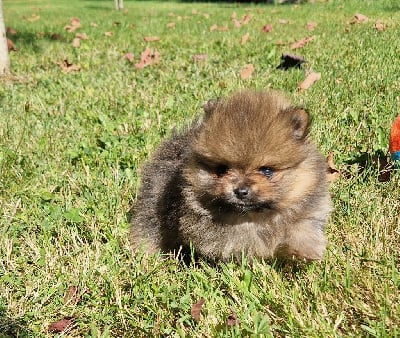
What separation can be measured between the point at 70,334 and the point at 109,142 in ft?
7.11

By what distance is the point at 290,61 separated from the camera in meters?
6.31

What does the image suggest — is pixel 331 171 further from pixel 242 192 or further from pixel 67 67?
pixel 67 67

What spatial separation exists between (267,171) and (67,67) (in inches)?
220

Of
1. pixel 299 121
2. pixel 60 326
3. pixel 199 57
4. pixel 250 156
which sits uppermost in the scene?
pixel 299 121

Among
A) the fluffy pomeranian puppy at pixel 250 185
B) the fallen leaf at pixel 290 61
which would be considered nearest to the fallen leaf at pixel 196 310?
the fluffy pomeranian puppy at pixel 250 185

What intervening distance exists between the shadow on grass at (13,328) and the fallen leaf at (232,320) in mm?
978

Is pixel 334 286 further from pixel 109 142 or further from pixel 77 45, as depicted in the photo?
pixel 77 45

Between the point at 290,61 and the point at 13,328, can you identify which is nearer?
the point at 13,328

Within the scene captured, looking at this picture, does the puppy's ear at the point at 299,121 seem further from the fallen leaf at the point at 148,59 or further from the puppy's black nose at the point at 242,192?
the fallen leaf at the point at 148,59

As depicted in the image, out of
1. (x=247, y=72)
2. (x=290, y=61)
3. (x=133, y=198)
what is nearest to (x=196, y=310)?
(x=133, y=198)

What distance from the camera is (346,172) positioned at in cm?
367

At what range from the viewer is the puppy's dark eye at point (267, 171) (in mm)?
2590

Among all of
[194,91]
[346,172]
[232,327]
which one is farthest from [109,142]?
[232,327]

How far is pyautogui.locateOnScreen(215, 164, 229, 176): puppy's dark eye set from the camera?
262 centimetres
